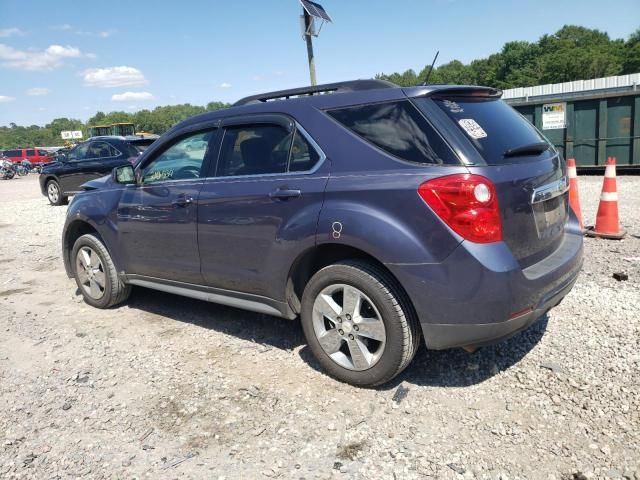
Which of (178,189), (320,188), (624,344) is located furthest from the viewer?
(178,189)

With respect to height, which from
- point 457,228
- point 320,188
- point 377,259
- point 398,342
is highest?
point 320,188

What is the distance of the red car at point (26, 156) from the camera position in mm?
41531

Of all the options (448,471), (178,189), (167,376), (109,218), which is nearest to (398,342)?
(448,471)

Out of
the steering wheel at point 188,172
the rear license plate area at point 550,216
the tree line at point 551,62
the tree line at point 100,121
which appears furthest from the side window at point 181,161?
the tree line at point 100,121

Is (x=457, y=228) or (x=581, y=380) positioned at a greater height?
(x=457, y=228)

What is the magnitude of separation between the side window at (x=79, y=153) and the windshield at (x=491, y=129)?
42.0ft

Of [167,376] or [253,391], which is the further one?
[167,376]

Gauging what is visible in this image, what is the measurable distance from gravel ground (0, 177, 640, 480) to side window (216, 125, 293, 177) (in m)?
1.38

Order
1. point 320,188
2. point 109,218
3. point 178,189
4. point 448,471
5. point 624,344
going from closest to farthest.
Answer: point 448,471 → point 320,188 → point 624,344 → point 178,189 → point 109,218

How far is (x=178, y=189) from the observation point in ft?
13.2

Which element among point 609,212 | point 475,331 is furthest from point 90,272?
point 609,212

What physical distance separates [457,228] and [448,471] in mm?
1193

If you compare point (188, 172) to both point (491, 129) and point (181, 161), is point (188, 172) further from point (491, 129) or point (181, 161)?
point (491, 129)

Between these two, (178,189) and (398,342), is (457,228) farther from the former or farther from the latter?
(178,189)
